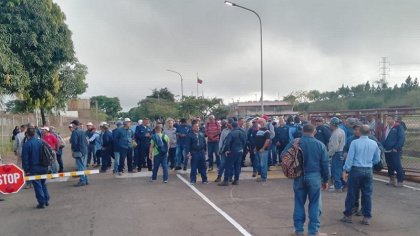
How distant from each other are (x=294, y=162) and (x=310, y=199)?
2.23ft

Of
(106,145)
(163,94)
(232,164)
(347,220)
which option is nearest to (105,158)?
(106,145)

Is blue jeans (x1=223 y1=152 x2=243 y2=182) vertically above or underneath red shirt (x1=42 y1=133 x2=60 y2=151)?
underneath

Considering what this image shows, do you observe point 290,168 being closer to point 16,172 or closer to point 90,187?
point 16,172

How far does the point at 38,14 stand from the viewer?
58.9 feet

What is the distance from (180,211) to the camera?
916 cm

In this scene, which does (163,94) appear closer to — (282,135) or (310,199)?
(282,135)

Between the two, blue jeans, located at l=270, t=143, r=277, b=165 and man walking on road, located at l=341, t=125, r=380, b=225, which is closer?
man walking on road, located at l=341, t=125, r=380, b=225

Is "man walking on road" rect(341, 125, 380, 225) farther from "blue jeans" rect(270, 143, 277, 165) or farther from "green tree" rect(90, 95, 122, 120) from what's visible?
"green tree" rect(90, 95, 122, 120)

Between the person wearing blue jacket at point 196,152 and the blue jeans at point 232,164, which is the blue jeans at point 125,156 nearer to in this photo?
the person wearing blue jacket at point 196,152

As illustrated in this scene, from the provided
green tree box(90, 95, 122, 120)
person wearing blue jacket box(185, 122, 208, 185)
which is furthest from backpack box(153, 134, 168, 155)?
green tree box(90, 95, 122, 120)

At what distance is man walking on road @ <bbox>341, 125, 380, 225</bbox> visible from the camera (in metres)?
8.02

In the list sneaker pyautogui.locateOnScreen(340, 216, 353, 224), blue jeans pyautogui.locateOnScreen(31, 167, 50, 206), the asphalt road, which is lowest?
the asphalt road

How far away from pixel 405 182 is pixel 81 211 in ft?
30.8

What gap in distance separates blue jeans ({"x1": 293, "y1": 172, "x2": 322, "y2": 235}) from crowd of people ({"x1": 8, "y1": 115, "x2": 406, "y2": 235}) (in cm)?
2
